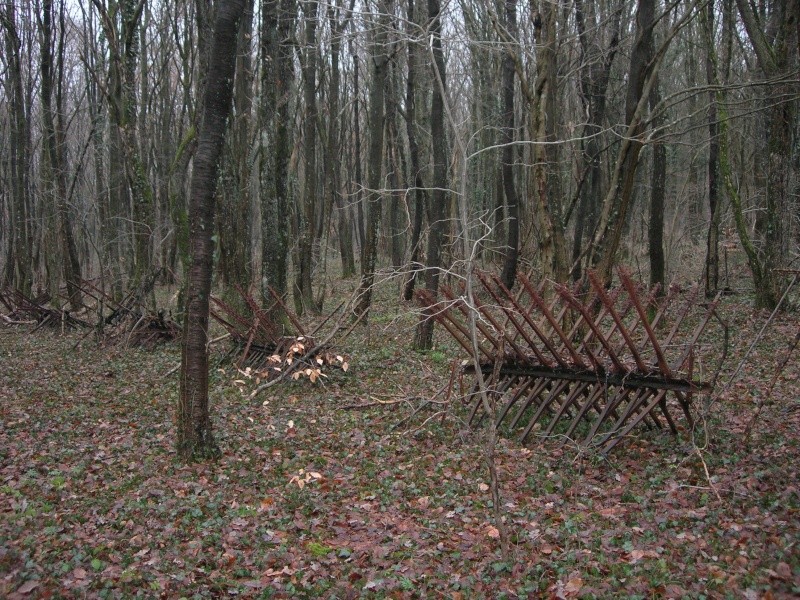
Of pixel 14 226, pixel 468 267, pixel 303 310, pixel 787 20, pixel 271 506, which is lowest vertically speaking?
pixel 271 506

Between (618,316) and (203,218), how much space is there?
4.62 m

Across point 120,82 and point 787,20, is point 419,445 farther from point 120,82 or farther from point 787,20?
point 120,82

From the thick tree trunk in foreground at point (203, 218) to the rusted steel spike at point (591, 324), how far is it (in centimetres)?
392

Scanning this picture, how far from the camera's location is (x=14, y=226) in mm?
24859

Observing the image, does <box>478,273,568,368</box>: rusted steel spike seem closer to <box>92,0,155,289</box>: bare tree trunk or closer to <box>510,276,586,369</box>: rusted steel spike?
<box>510,276,586,369</box>: rusted steel spike

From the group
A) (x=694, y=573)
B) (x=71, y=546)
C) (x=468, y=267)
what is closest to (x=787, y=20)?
(x=468, y=267)

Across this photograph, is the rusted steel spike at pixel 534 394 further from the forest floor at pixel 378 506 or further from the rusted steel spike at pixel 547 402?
the forest floor at pixel 378 506

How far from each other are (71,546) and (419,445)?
13.9ft

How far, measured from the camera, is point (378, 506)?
257 inches

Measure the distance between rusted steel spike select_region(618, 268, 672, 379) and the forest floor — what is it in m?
0.70

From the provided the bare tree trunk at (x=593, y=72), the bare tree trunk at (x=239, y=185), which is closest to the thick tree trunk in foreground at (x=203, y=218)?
the bare tree trunk at (x=239, y=185)

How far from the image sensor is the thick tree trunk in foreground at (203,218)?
7.21 meters

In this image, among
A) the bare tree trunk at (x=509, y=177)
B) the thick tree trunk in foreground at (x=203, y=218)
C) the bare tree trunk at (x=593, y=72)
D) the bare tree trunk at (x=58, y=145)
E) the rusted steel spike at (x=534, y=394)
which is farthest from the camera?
the bare tree trunk at (x=58, y=145)

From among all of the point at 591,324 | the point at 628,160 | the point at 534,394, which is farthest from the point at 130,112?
the point at 591,324
